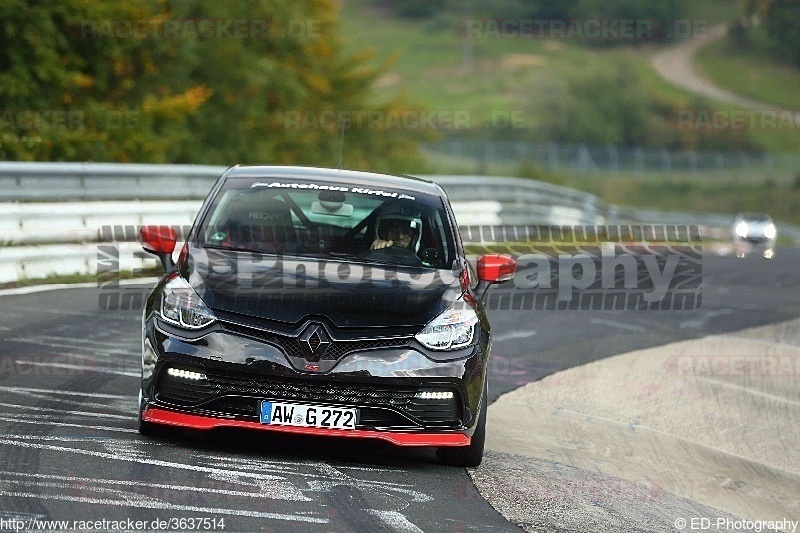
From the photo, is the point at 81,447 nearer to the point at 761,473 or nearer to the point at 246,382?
the point at 246,382

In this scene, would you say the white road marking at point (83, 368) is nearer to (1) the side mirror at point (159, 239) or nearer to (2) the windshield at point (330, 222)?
(1) the side mirror at point (159, 239)

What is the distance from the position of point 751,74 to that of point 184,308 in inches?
5247

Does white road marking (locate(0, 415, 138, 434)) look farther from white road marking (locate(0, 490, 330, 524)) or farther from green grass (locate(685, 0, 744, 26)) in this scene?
green grass (locate(685, 0, 744, 26))

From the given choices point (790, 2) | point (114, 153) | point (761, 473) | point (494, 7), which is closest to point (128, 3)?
point (114, 153)

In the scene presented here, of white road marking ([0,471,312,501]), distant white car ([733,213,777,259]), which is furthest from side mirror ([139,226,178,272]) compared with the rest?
distant white car ([733,213,777,259])

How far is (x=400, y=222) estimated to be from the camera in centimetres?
830

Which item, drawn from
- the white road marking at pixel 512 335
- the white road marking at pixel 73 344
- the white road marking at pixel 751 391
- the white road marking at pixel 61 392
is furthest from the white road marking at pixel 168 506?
the white road marking at pixel 512 335

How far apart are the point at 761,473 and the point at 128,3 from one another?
21.6 meters

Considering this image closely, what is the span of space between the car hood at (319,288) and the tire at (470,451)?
0.61 meters

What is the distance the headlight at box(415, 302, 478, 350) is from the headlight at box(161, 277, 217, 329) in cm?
105

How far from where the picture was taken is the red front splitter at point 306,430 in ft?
22.4

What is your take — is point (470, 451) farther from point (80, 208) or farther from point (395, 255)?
point (80, 208)

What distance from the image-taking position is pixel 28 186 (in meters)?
14.8

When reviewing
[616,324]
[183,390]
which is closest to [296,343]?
[183,390]
